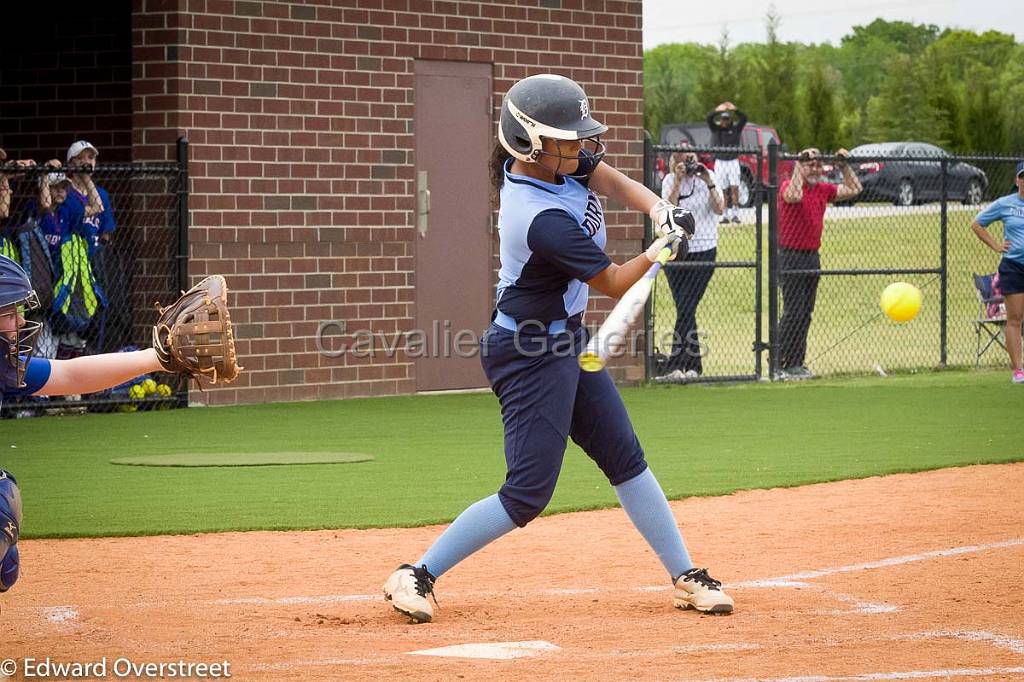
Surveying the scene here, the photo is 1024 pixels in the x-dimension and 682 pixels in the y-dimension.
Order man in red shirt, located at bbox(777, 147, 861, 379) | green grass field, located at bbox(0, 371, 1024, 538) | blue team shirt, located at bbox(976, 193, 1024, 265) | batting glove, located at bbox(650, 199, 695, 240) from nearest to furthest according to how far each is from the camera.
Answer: batting glove, located at bbox(650, 199, 695, 240), green grass field, located at bbox(0, 371, 1024, 538), blue team shirt, located at bbox(976, 193, 1024, 265), man in red shirt, located at bbox(777, 147, 861, 379)

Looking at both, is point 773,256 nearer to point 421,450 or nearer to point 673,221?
point 421,450

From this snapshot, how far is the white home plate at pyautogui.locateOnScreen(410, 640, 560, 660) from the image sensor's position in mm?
5637

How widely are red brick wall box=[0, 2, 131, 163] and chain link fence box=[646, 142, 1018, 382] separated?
565cm

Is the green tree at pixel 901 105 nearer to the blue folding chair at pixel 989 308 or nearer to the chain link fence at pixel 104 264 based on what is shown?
the blue folding chair at pixel 989 308

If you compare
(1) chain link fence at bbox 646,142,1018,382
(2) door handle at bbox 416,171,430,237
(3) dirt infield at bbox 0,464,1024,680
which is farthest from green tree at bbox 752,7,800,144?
(3) dirt infield at bbox 0,464,1024,680

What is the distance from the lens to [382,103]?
15758 millimetres

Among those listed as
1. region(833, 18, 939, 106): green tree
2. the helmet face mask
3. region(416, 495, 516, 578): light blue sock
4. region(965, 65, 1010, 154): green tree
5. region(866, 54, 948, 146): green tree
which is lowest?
region(416, 495, 516, 578): light blue sock

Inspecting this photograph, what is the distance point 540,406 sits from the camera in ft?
20.3

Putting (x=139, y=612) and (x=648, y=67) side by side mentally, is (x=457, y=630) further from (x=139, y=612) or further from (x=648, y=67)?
(x=648, y=67)

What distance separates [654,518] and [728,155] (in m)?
11.7

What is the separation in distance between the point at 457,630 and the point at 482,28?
11203 millimetres

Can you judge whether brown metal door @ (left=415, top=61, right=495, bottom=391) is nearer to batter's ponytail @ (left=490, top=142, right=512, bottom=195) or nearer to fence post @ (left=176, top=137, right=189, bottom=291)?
fence post @ (left=176, top=137, right=189, bottom=291)

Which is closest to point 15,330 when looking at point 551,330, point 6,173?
point 551,330

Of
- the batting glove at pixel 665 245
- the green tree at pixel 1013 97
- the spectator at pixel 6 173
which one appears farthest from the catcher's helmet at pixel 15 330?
the green tree at pixel 1013 97
